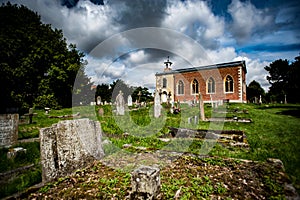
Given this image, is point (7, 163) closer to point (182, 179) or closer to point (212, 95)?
point (182, 179)

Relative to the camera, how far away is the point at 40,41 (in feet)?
81.0

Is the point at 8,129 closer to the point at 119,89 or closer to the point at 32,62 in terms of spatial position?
the point at 119,89

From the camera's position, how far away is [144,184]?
2.66 m

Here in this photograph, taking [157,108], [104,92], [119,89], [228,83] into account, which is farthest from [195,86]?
[104,92]

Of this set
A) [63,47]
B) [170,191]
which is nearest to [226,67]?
[63,47]

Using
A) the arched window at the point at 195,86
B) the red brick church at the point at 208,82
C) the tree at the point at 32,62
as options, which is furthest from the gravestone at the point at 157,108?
the arched window at the point at 195,86

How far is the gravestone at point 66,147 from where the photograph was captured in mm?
3568

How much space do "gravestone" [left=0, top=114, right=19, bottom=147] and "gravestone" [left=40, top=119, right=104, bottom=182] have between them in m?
3.45

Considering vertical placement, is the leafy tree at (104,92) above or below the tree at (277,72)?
below

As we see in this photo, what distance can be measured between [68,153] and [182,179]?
2672 mm

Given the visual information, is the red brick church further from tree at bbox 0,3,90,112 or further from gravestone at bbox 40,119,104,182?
gravestone at bbox 40,119,104,182

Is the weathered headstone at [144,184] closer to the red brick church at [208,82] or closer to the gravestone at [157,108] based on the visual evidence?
the gravestone at [157,108]

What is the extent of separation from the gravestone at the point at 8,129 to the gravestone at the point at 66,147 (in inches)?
136

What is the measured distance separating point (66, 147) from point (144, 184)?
7.43 ft
